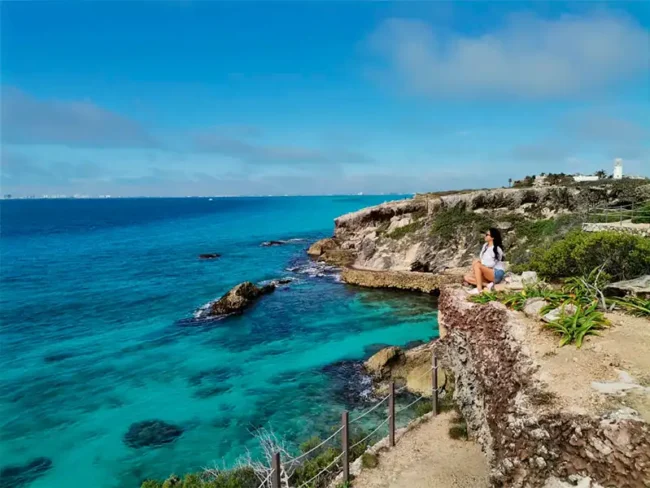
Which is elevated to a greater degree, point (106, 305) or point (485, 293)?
point (485, 293)

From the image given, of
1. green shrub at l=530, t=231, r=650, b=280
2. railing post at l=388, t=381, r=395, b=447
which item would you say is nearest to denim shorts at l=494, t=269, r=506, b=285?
green shrub at l=530, t=231, r=650, b=280

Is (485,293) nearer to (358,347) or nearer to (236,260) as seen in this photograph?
(358,347)

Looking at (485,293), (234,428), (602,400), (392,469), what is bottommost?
(234,428)

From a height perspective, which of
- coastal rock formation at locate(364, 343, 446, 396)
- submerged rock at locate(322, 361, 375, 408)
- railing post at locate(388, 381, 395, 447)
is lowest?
submerged rock at locate(322, 361, 375, 408)

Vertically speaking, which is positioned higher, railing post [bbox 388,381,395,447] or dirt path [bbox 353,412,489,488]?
railing post [bbox 388,381,395,447]

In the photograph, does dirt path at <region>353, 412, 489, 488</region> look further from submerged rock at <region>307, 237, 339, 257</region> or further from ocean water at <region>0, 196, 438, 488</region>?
submerged rock at <region>307, 237, 339, 257</region>

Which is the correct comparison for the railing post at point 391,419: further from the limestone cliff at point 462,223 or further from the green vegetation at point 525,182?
the green vegetation at point 525,182

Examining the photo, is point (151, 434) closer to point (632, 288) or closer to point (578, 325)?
point (578, 325)

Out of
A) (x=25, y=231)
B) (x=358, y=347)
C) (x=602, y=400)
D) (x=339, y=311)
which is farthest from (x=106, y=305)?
(x=25, y=231)
